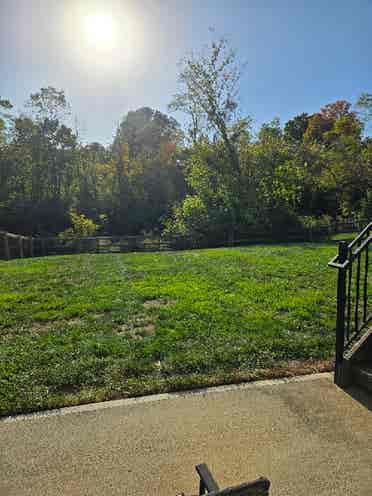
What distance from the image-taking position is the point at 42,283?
20.4ft

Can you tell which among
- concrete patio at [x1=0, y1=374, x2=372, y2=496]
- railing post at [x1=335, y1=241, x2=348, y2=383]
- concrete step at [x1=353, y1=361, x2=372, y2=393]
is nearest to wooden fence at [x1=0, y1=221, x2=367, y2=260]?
railing post at [x1=335, y1=241, x2=348, y2=383]

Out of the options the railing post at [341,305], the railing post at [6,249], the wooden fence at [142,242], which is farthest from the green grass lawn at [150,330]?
the wooden fence at [142,242]

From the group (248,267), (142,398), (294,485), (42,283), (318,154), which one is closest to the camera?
(294,485)

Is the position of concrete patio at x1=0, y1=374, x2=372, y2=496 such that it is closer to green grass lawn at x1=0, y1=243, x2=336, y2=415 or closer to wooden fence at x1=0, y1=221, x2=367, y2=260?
green grass lawn at x1=0, y1=243, x2=336, y2=415

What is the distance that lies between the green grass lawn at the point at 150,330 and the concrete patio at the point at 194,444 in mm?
272

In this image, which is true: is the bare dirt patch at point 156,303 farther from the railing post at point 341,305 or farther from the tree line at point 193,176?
the tree line at point 193,176

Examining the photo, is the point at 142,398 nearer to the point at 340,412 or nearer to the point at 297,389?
the point at 297,389

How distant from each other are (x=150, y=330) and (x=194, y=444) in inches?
73.4

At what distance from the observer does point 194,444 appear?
207 centimetres

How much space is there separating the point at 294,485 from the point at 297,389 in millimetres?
974

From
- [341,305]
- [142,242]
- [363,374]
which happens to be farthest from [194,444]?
[142,242]

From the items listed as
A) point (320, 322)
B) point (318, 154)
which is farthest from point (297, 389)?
point (318, 154)

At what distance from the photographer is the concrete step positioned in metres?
2.57

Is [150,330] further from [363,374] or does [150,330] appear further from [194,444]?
[363,374]
